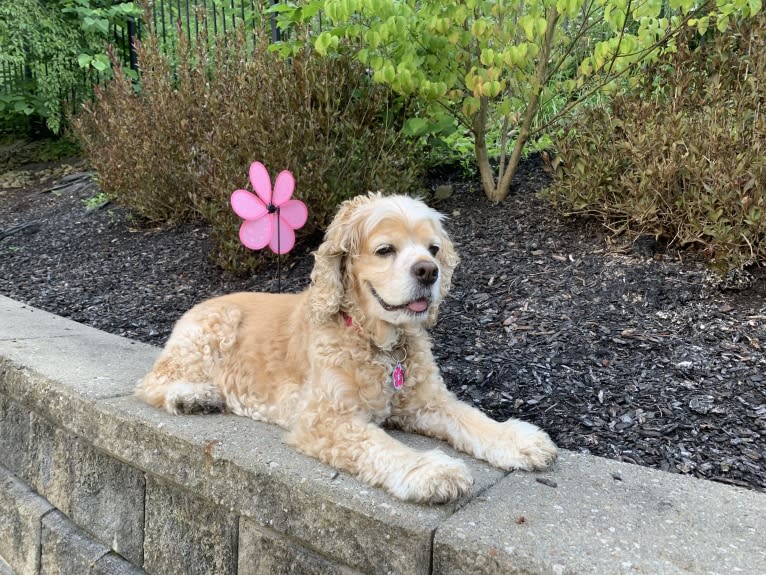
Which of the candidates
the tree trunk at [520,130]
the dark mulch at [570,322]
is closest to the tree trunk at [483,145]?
the tree trunk at [520,130]

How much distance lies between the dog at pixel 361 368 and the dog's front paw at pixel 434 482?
0.20 feet

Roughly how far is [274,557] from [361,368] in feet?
2.96

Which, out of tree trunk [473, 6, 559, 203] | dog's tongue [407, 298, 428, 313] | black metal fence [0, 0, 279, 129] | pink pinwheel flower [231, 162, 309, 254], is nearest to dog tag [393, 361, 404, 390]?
dog's tongue [407, 298, 428, 313]

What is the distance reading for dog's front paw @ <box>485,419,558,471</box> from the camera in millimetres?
2562

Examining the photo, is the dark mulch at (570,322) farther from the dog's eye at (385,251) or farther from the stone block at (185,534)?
the stone block at (185,534)

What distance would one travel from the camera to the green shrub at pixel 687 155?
406 centimetres

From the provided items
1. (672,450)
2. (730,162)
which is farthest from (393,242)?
(730,162)

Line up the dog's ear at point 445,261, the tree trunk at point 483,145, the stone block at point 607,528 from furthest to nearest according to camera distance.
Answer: the tree trunk at point 483,145, the dog's ear at point 445,261, the stone block at point 607,528

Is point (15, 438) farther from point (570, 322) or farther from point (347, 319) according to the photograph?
point (570, 322)

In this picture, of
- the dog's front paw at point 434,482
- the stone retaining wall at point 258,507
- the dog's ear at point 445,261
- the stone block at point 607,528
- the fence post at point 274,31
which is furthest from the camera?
the fence post at point 274,31

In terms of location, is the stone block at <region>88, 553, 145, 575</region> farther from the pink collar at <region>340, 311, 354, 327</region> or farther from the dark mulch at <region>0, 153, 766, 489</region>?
the dark mulch at <region>0, 153, 766, 489</region>

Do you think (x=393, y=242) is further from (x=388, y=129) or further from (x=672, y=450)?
(x=388, y=129)

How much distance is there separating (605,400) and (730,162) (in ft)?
6.69

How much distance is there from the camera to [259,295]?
3.87 m
